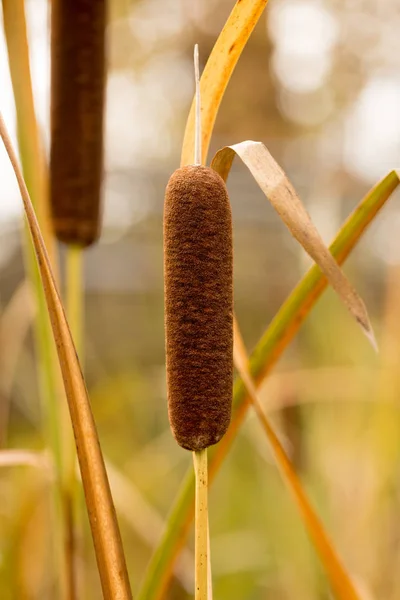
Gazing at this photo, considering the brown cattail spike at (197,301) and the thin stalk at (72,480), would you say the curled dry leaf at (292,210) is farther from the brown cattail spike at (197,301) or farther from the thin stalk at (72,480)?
the thin stalk at (72,480)

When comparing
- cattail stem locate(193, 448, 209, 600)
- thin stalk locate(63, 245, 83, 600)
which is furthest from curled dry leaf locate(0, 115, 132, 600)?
thin stalk locate(63, 245, 83, 600)

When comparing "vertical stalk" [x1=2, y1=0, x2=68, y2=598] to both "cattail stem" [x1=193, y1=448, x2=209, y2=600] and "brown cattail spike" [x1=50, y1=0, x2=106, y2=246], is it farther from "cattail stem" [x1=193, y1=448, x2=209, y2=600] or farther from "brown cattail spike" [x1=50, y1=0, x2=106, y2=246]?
"cattail stem" [x1=193, y1=448, x2=209, y2=600]

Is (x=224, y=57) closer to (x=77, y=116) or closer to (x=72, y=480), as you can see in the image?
(x=77, y=116)

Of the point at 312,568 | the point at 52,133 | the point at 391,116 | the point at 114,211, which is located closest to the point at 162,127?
the point at 114,211

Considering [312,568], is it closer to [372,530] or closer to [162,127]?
[372,530]

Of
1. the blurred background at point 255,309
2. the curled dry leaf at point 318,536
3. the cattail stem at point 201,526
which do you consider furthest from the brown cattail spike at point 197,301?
the blurred background at point 255,309

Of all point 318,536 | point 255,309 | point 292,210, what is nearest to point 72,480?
point 318,536
